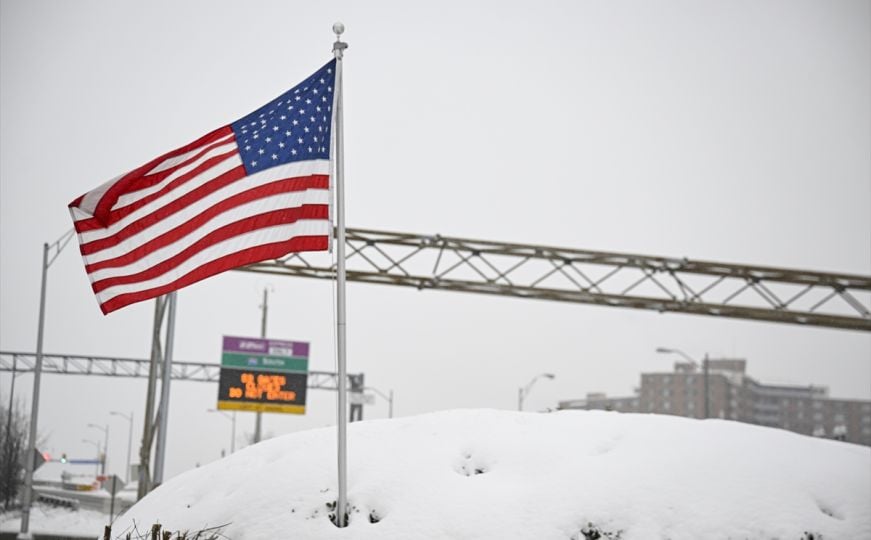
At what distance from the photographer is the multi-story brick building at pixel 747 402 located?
14100cm

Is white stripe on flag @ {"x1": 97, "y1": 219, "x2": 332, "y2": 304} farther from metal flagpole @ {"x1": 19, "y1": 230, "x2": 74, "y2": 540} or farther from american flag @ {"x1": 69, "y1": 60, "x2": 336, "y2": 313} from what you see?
metal flagpole @ {"x1": 19, "y1": 230, "x2": 74, "y2": 540}

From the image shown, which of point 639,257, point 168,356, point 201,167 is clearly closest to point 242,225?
point 201,167

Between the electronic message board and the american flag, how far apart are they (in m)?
29.4

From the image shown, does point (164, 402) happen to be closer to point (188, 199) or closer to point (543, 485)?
point (188, 199)

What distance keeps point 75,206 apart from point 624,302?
48.8 ft

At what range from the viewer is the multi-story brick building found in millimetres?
141000

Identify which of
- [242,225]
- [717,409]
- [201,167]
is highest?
[201,167]

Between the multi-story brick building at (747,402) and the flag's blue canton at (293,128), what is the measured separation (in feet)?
444

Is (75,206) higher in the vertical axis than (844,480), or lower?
higher

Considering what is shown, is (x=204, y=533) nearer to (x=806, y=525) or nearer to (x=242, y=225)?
(x=242, y=225)

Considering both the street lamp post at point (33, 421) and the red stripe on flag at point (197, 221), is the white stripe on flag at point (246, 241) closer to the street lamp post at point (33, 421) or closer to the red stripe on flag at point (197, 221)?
the red stripe on flag at point (197, 221)

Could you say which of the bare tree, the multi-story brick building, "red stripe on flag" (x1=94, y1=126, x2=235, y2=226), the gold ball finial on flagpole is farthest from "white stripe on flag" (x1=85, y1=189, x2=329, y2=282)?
the multi-story brick building

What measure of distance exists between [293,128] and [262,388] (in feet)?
102

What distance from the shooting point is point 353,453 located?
10156mm
